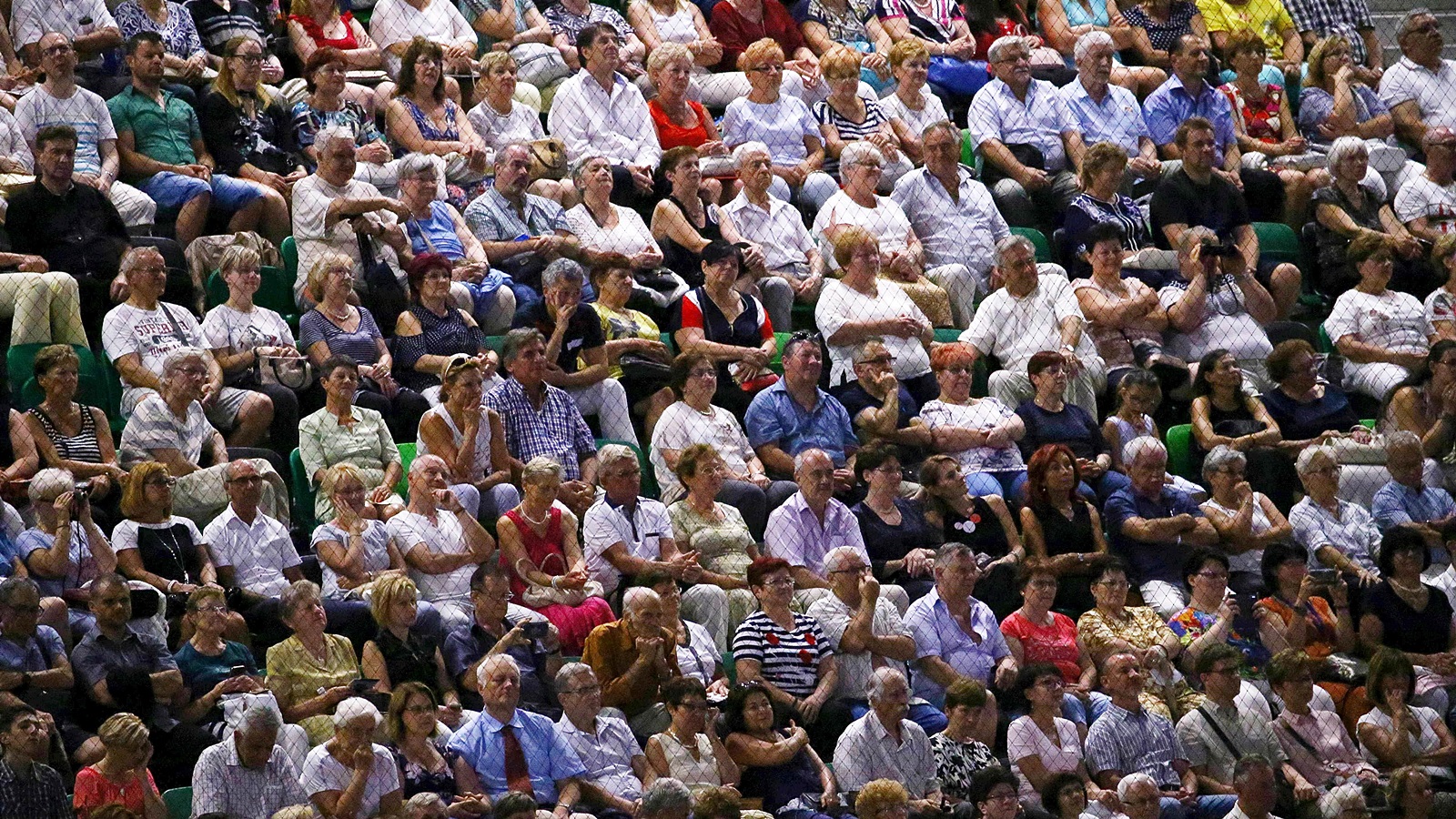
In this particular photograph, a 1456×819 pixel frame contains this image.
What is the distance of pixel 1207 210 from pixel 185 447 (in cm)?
427

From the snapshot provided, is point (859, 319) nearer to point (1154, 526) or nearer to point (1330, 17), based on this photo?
point (1154, 526)

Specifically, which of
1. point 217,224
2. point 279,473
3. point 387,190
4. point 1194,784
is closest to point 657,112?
point 387,190

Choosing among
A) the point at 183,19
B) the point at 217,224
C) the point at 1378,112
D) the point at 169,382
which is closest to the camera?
the point at 169,382

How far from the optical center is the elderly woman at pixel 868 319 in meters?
8.81

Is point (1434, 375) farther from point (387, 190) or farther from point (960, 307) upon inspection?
point (387, 190)

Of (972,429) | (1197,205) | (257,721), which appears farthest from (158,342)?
(1197,205)

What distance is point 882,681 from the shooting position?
736 cm

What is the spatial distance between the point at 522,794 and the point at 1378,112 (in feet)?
19.4

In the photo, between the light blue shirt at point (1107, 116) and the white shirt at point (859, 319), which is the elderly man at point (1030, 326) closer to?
the white shirt at point (859, 319)

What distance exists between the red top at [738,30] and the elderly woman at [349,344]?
2.71 m

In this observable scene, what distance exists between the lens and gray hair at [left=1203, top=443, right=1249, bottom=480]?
28.5ft

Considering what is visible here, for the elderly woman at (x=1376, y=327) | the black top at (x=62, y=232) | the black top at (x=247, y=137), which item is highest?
the black top at (x=62, y=232)

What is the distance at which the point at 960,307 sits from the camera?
9398 mm

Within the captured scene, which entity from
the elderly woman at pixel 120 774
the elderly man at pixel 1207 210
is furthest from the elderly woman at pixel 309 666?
the elderly man at pixel 1207 210
